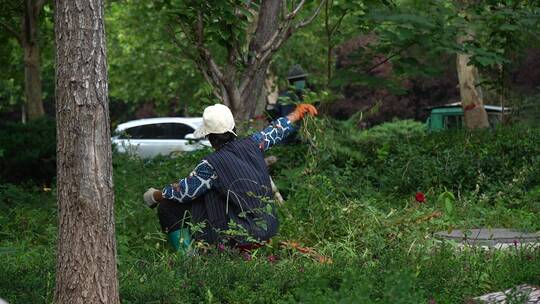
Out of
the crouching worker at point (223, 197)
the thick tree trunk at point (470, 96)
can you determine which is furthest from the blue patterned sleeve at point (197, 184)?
the thick tree trunk at point (470, 96)

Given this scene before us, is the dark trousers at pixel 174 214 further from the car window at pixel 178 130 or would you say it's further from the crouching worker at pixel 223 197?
the car window at pixel 178 130

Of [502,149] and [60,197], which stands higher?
[60,197]

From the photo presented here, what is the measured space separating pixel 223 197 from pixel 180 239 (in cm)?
47

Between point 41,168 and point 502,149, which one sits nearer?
point 502,149

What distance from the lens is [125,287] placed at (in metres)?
5.84

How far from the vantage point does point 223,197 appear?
749 cm

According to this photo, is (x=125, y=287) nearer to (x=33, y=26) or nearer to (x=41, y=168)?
(x=41, y=168)

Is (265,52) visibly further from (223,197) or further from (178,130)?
(178,130)

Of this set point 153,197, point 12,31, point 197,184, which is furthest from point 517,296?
point 12,31

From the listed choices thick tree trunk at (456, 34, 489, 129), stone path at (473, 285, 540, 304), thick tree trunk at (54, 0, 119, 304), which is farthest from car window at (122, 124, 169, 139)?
thick tree trunk at (54, 0, 119, 304)

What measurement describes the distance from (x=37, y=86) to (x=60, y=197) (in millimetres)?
14426

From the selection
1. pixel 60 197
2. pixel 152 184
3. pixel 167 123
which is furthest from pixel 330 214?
pixel 167 123

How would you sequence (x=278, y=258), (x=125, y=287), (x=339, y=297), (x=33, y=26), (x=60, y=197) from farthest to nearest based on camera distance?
(x=33, y=26)
(x=278, y=258)
(x=125, y=287)
(x=60, y=197)
(x=339, y=297)

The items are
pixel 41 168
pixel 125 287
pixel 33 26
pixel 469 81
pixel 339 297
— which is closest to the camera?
pixel 339 297
